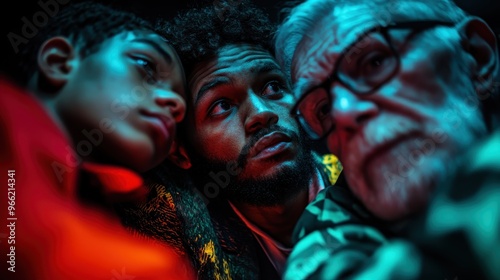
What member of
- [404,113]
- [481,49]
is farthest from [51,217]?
[481,49]

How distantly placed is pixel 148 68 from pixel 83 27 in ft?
0.68

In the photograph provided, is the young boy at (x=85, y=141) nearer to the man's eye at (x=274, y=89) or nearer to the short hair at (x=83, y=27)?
the short hair at (x=83, y=27)

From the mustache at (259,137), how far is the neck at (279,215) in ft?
0.46

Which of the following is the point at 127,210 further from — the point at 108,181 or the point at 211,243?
the point at 211,243

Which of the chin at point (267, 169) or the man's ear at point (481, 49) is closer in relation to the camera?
the man's ear at point (481, 49)

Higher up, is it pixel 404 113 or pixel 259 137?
pixel 404 113

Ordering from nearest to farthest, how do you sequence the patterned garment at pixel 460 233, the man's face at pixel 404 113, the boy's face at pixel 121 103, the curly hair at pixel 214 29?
the patterned garment at pixel 460 233 < the man's face at pixel 404 113 < the boy's face at pixel 121 103 < the curly hair at pixel 214 29

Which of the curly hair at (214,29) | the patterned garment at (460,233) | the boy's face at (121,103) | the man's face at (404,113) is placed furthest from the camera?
the curly hair at (214,29)

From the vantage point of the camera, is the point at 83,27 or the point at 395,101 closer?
the point at 395,101

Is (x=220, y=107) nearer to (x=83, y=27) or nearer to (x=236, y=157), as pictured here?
(x=236, y=157)

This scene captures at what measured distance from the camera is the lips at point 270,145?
1.30m

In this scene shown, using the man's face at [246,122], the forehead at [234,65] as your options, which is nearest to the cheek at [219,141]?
the man's face at [246,122]

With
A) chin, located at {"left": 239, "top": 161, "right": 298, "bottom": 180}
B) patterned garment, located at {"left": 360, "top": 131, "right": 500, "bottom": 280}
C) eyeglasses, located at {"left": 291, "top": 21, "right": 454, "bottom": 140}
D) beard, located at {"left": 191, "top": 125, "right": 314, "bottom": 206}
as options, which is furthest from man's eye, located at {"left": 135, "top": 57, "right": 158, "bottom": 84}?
patterned garment, located at {"left": 360, "top": 131, "right": 500, "bottom": 280}

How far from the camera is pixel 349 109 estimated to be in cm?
106
